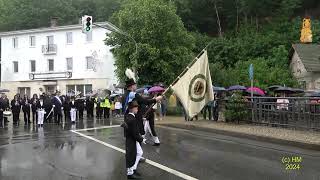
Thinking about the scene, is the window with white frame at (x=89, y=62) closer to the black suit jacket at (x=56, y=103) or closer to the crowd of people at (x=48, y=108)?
the crowd of people at (x=48, y=108)

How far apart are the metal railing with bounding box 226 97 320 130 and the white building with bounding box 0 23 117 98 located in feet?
113

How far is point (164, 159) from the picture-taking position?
11.8 m

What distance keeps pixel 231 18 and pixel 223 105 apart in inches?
1699

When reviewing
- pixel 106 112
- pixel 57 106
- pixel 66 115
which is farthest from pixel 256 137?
pixel 106 112

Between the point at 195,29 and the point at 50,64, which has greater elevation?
the point at 195,29

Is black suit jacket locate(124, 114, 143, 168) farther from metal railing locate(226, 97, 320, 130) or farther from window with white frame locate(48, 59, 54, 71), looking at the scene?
window with white frame locate(48, 59, 54, 71)

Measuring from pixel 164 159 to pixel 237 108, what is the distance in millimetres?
9386

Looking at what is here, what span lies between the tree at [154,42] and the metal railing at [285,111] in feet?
45.1

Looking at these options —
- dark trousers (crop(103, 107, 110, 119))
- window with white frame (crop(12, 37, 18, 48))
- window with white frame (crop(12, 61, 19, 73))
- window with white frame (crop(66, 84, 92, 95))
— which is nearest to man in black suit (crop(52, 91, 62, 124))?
dark trousers (crop(103, 107, 110, 119))

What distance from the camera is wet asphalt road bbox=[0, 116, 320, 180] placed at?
9.88m

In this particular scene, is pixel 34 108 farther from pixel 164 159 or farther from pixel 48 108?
pixel 164 159

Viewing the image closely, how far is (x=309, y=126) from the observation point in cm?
1698

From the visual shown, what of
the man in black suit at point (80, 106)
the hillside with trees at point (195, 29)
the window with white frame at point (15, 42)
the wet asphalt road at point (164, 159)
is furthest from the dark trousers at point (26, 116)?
the window with white frame at point (15, 42)

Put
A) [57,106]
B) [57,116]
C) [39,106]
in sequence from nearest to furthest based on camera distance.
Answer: [39,106]
[57,106]
[57,116]
